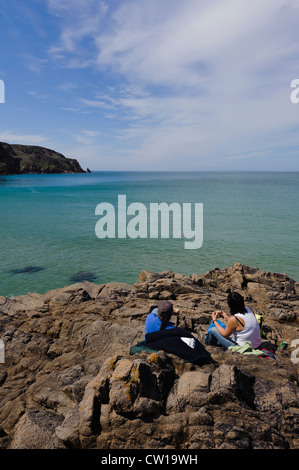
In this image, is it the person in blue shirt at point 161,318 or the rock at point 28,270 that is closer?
the person in blue shirt at point 161,318

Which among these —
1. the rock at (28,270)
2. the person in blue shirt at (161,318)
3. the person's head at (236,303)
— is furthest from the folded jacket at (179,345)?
the rock at (28,270)

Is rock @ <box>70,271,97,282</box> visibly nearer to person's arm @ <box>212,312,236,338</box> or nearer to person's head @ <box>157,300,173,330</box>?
person's arm @ <box>212,312,236,338</box>

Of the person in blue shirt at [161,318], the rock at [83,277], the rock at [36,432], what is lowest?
the rock at [83,277]

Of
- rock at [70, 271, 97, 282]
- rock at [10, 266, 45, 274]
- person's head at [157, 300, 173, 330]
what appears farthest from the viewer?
rock at [10, 266, 45, 274]

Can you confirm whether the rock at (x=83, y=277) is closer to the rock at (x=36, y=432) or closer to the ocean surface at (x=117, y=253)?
the ocean surface at (x=117, y=253)

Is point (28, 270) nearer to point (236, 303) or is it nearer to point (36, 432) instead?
point (36, 432)

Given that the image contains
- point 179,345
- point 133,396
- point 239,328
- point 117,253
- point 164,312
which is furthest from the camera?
point 117,253

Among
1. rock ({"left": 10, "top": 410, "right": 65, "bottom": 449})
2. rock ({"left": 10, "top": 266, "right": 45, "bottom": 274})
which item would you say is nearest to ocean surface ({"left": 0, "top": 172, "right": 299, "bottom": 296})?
rock ({"left": 10, "top": 266, "right": 45, "bottom": 274})

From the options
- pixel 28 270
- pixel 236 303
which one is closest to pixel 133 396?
pixel 236 303

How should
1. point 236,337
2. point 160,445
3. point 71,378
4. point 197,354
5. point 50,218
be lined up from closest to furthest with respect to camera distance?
point 160,445
point 197,354
point 71,378
point 236,337
point 50,218

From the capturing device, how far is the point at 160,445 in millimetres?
4379

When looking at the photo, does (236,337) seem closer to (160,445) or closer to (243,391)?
(243,391)

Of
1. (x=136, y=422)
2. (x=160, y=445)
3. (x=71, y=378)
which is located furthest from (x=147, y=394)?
(x=71, y=378)

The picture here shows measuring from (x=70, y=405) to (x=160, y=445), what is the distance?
85.8 inches
